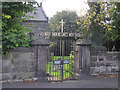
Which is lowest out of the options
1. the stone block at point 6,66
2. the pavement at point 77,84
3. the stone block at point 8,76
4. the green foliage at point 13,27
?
the pavement at point 77,84

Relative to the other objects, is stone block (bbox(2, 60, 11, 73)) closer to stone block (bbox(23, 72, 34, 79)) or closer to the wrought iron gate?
stone block (bbox(23, 72, 34, 79))

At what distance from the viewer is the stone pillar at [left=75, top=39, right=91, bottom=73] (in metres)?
7.99

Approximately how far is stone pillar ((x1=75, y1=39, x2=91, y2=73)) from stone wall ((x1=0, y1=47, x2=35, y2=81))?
216 cm

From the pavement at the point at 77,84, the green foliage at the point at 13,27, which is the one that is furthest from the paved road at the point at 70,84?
the green foliage at the point at 13,27

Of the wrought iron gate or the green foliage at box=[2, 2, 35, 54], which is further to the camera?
the wrought iron gate

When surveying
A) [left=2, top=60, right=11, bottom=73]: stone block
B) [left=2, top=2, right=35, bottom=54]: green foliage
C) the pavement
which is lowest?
the pavement

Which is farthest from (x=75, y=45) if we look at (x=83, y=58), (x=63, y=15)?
(x=63, y=15)

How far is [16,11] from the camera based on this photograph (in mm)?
7180

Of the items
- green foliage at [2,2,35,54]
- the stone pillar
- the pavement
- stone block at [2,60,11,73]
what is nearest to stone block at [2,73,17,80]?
stone block at [2,60,11,73]

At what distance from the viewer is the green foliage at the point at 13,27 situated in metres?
6.74

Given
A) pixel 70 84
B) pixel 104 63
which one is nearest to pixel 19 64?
pixel 70 84

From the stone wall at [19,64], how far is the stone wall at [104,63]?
3036 millimetres

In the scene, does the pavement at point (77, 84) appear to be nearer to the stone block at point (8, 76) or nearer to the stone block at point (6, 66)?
the stone block at point (8, 76)

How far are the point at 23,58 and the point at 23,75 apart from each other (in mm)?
741
